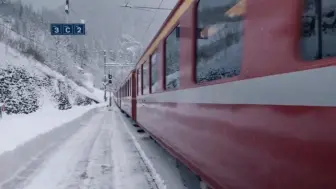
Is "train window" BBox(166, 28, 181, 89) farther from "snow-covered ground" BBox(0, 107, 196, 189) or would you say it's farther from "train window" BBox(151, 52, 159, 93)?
"snow-covered ground" BBox(0, 107, 196, 189)

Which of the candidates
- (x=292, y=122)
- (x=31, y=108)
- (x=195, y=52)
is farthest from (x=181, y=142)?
(x=31, y=108)

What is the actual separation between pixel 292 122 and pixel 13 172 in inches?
206

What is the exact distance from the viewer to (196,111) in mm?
4023

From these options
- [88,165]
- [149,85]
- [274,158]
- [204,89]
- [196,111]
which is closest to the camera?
[274,158]

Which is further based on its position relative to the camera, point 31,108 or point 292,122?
point 31,108

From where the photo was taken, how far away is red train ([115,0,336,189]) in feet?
5.98

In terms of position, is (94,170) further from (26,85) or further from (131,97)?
(26,85)

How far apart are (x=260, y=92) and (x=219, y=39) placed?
103 centimetres

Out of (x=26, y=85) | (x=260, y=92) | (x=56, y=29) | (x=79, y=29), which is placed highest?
(x=79, y=29)

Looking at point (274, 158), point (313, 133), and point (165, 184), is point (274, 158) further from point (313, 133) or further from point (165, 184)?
point (165, 184)

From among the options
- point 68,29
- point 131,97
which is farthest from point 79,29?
point 131,97

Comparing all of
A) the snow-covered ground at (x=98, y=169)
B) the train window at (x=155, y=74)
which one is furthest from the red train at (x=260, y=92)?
the train window at (x=155, y=74)

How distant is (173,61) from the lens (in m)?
5.46

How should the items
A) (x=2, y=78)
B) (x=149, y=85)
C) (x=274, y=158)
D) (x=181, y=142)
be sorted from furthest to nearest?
1. (x=2, y=78)
2. (x=149, y=85)
3. (x=181, y=142)
4. (x=274, y=158)
